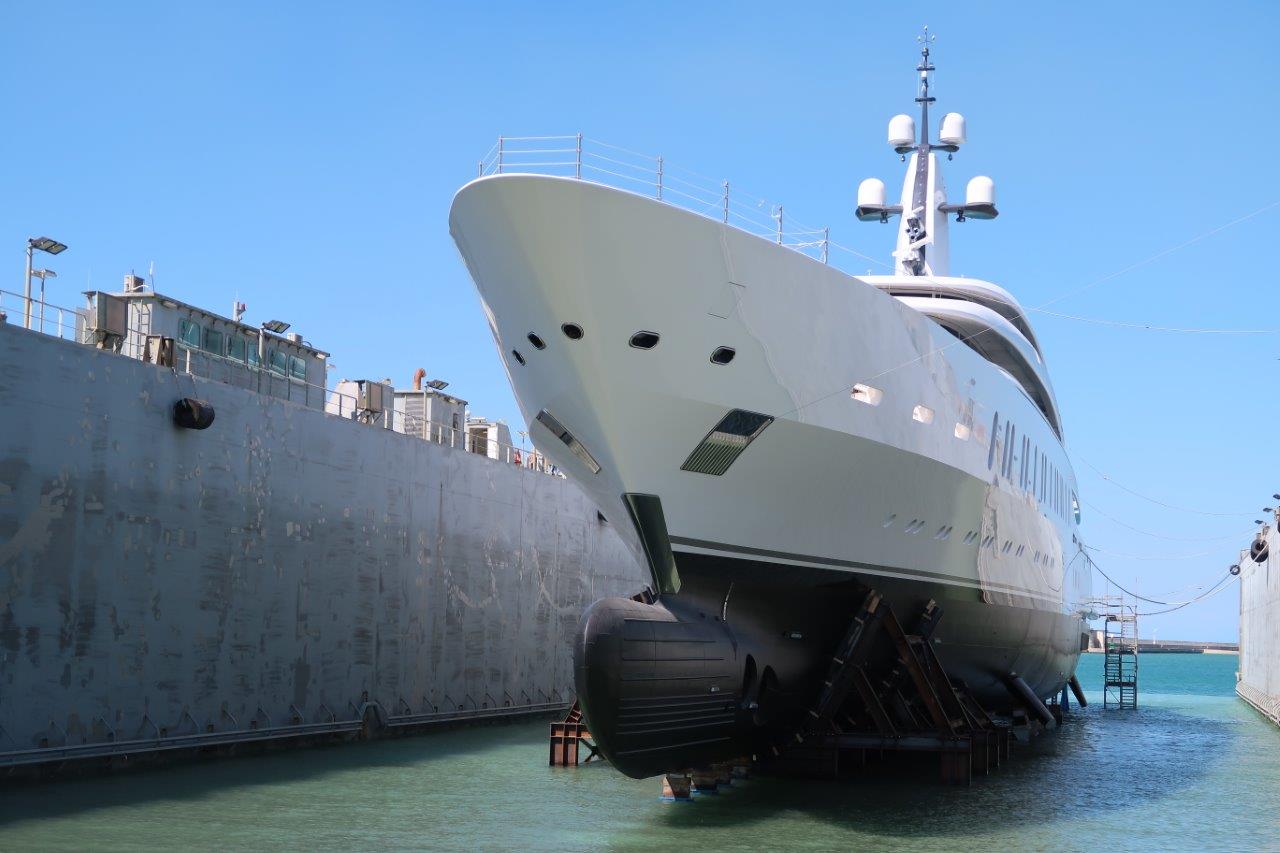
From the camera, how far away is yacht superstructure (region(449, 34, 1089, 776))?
11.6 metres

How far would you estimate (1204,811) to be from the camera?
13.6m

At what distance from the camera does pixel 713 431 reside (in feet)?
Answer: 40.2

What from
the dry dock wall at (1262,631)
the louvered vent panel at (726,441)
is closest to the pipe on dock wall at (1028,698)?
the dry dock wall at (1262,631)

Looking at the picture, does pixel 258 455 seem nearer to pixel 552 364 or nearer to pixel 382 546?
pixel 382 546

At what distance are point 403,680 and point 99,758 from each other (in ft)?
21.0

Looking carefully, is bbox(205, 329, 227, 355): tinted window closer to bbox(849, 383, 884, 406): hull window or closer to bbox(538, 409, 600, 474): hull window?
bbox(538, 409, 600, 474): hull window

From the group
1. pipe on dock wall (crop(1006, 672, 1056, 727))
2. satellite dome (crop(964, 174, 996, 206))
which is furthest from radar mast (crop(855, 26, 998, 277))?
pipe on dock wall (crop(1006, 672, 1056, 727))

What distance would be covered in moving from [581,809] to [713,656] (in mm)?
2096

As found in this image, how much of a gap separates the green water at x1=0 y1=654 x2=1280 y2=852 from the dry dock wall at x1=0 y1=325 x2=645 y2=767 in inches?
35.6

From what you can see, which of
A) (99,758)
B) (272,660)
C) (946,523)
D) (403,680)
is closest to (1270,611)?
(946,523)

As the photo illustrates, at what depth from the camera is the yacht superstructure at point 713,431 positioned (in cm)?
1164

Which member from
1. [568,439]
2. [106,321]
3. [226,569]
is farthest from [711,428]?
[106,321]

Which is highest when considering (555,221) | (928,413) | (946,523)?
(555,221)

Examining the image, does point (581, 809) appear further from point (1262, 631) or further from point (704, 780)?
point (1262, 631)
